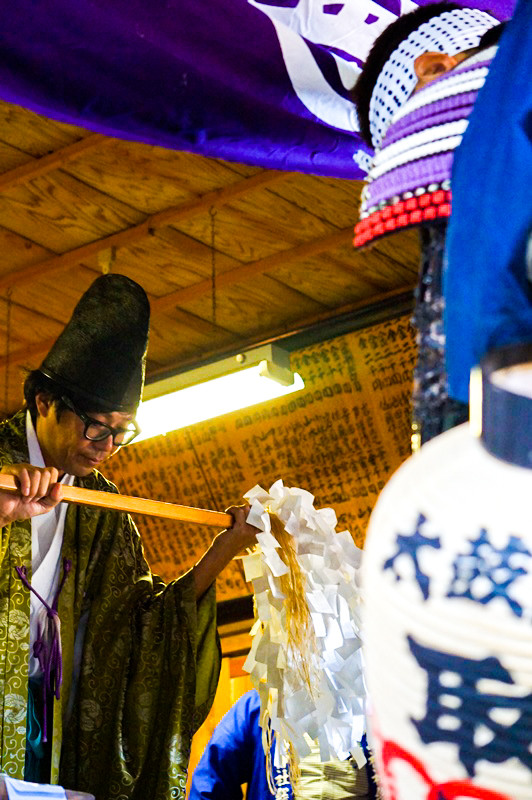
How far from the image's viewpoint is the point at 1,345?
6.07 m

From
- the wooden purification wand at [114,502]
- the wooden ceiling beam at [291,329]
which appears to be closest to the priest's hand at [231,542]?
the wooden purification wand at [114,502]

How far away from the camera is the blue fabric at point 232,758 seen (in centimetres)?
383

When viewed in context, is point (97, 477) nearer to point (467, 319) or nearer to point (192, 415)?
point (192, 415)

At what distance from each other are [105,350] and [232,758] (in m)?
1.47

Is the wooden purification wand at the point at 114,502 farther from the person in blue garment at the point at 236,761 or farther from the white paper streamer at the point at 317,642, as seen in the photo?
Result: the person in blue garment at the point at 236,761

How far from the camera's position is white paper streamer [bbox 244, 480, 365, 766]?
9.29 feet

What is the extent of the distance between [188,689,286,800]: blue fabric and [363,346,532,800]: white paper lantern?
2.91 metres

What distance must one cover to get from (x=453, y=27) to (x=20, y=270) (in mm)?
4105

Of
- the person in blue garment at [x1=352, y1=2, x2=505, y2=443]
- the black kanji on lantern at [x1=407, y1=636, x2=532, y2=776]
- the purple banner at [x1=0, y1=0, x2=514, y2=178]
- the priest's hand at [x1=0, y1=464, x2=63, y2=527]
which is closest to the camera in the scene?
the black kanji on lantern at [x1=407, y1=636, x2=532, y2=776]

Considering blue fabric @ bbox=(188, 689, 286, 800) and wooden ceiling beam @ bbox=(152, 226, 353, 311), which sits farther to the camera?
wooden ceiling beam @ bbox=(152, 226, 353, 311)

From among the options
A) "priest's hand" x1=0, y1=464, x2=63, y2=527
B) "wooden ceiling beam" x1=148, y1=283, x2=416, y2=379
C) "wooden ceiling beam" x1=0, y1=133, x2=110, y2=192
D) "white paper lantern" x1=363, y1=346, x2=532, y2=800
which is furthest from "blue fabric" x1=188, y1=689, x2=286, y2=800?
"white paper lantern" x1=363, y1=346, x2=532, y2=800

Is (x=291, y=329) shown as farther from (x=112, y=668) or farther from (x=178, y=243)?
(x=112, y=668)

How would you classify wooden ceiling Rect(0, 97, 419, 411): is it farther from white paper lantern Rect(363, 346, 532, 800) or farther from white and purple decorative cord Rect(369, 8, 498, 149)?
white paper lantern Rect(363, 346, 532, 800)

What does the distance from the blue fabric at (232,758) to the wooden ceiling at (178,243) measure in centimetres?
211
